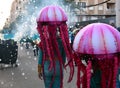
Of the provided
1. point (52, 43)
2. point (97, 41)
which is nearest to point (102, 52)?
point (97, 41)

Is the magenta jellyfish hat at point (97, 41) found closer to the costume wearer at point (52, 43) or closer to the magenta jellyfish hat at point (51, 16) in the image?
the costume wearer at point (52, 43)

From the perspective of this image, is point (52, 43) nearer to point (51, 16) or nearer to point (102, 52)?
point (51, 16)

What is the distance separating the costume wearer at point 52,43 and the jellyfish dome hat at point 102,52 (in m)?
1.78

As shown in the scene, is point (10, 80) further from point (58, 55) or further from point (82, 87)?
point (82, 87)

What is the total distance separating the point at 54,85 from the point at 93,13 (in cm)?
7187

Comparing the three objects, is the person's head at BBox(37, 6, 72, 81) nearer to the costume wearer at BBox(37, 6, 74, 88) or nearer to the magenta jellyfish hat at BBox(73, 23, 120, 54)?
the costume wearer at BBox(37, 6, 74, 88)

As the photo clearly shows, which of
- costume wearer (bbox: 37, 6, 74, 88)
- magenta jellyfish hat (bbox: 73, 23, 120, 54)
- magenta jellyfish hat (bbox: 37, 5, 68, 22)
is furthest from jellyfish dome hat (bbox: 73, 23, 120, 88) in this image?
magenta jellyfish hat (bbox: 37, 5, 68, 22)

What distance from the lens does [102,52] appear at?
408 centimetres

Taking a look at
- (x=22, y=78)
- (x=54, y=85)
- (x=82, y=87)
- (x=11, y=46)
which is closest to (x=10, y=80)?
(x=22, y=78)

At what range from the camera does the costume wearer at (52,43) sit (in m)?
6.07

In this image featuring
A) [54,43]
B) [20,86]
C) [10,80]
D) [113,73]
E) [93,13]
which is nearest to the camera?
[113,73]

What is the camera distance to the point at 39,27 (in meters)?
6.13

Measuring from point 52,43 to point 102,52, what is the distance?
82.3 inches

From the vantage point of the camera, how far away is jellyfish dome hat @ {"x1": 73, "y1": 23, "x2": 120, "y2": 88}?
407cm
